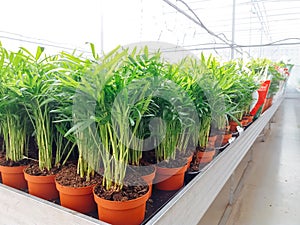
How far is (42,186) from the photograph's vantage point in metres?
0.50

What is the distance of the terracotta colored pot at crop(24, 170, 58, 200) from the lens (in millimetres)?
502

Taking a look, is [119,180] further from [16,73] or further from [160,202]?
[16,73]

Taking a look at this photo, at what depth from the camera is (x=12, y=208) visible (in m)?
0.49

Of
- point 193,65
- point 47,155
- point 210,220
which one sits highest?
point 193,65

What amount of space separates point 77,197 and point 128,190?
0.35 ft

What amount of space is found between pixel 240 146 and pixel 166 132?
485mm

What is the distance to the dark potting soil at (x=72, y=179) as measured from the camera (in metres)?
0.48

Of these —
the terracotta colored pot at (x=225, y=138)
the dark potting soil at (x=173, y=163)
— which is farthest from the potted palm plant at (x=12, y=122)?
the terracotta colored pot at (x=225, y=138)

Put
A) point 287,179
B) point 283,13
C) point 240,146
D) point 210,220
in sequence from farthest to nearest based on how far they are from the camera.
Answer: point 283,13
point 287,179
point 210,220
point 240,146

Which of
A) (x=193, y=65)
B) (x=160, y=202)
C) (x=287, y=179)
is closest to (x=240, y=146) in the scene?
(x=193, y=65)

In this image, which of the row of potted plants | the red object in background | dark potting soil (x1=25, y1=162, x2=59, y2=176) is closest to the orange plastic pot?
the row of potted plants

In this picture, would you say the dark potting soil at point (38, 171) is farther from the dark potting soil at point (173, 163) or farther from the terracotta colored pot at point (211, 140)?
the terracotta colored pot at point (211, 140)

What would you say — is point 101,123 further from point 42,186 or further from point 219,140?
point 219,140

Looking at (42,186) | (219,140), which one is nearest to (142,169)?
(42,186)
